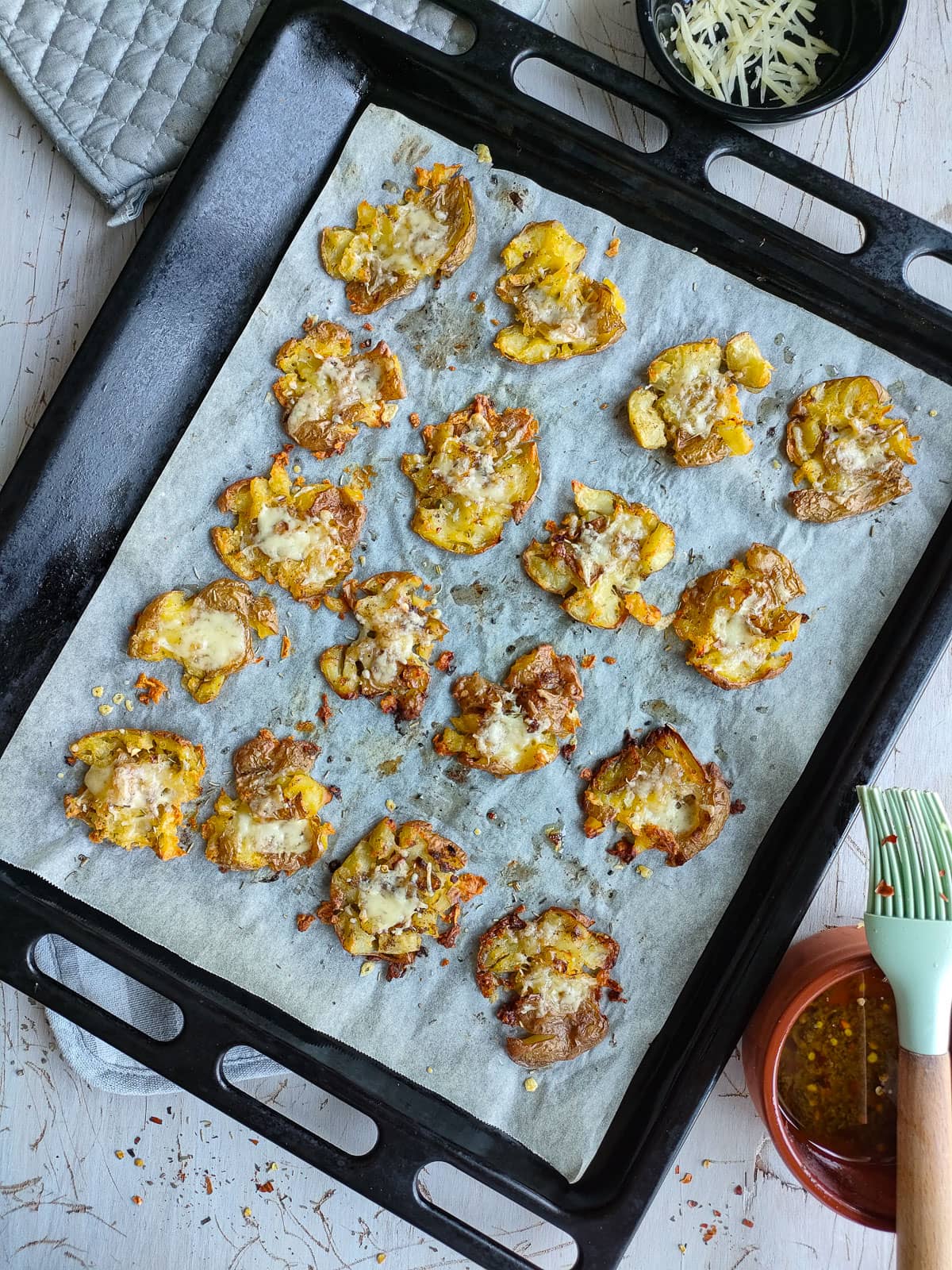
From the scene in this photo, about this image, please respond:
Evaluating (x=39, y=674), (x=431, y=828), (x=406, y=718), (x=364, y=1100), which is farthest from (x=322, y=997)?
(x=39, y=674)

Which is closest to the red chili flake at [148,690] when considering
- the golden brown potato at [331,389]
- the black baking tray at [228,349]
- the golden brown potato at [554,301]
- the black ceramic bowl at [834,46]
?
the black baking tray at [228,349]

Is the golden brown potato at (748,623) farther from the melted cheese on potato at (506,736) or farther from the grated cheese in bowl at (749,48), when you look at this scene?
the grated cheese in bowl at (749,48)

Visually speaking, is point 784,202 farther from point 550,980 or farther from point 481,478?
point 550,980

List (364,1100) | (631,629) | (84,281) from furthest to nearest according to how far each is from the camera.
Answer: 1. (84,281)
2. (631,629)
3. (364,1100)

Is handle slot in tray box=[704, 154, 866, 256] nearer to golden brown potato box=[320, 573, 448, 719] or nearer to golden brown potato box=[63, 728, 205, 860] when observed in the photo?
golden brown potato box=[320, 573, 448, 719]

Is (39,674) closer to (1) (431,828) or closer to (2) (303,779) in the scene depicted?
(2) (303,779)

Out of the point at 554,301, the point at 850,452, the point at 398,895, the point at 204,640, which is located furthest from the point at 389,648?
the point at 850,452
